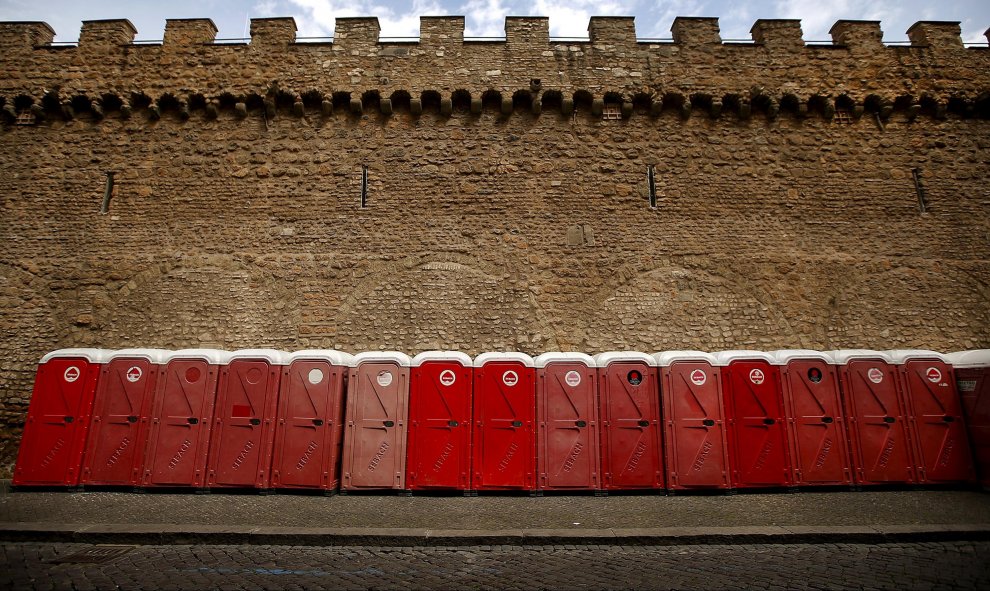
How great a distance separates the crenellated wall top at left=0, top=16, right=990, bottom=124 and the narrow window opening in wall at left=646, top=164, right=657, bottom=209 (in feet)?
4.72

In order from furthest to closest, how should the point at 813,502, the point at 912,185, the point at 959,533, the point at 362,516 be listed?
1. the point at 912,185
2. the point at 813,502
3. the point at 362,516
4. the point at 959,533

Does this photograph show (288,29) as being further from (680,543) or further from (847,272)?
(847,272)

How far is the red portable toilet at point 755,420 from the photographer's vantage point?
655cm

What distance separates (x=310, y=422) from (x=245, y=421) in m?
0.87

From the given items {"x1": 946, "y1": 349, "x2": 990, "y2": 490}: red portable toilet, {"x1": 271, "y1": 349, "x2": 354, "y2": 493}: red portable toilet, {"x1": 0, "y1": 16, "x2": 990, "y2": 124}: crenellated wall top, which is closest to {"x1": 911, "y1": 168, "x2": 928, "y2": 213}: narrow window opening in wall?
{"x1": 0, "y1": 16, "x2": 990, "y2": 124}: crenellated wall top

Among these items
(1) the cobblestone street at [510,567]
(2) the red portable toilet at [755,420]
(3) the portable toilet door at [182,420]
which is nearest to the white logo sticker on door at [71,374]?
(3) the portable toilet door at [182,420]

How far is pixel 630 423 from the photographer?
6668 mm

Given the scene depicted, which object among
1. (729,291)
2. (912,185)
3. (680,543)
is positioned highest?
(912,185)

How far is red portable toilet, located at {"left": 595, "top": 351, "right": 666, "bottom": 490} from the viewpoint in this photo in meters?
6.55

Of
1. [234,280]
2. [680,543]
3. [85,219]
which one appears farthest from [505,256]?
[85,219]

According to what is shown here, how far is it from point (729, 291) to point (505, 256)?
403 cm

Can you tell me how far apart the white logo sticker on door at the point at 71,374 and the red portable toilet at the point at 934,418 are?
11250 mm

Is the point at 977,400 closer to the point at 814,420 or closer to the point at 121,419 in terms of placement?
the point at 814,420

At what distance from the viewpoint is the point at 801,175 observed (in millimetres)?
9617
